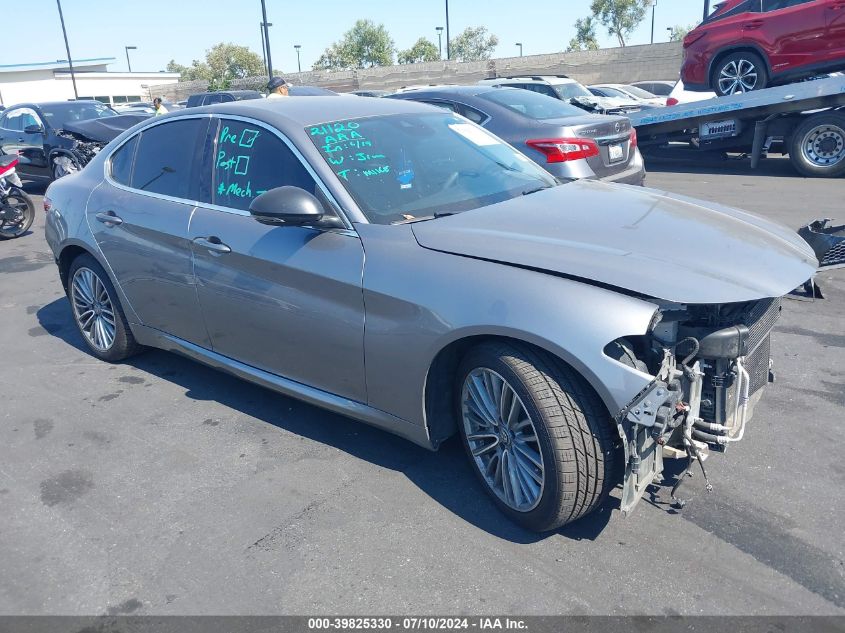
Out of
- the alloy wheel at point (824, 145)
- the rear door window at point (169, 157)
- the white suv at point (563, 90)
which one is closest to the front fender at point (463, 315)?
the rear door window at point (169, 157)

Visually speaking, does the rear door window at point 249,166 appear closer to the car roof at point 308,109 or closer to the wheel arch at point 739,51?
the car roof at point 308,109

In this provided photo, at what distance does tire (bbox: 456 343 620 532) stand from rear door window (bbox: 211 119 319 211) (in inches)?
53.3

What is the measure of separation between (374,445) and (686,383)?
1718 mm

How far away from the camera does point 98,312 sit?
5.18m

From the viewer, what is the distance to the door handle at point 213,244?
3.90m

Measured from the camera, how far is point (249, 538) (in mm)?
3195

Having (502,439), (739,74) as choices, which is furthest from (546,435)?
(739,74)

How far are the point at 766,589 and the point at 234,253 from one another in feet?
9.39

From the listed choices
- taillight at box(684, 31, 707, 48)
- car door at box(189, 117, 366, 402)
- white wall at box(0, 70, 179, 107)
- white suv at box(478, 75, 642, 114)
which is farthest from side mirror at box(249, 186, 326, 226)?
white wall at box(0, 70, 179, 107)

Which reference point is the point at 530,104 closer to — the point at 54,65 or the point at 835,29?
the point at 835,29

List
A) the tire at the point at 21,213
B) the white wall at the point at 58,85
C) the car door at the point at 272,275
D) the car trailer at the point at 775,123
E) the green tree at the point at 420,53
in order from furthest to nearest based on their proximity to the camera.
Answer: the green tree at the point at 420,53
the white wall at the point at 58,85
the car trailer at the point at 775,123
the tire at the point at 21,213
the car door at the point at 272,275

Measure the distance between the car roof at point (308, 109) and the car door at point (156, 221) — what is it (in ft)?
0.83

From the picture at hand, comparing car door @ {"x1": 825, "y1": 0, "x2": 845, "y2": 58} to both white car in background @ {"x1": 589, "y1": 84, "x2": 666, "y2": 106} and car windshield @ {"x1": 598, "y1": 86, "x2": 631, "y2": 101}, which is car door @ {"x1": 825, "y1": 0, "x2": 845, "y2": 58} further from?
car windshield @ {"x1": 598, "y1": 86, "x2": 631, "y2": 101}

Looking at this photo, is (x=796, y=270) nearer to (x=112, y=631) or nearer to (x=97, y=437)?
(x=112, y=631)
